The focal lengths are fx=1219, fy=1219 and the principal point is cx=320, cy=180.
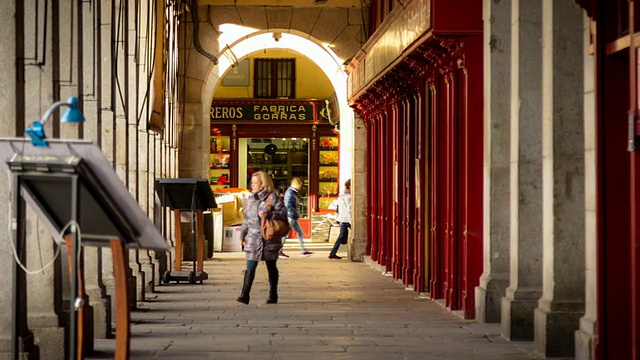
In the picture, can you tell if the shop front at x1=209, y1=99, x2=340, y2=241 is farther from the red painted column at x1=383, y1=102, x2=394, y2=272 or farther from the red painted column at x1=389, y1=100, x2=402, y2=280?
the red painted column at x1=389, y1=100, x2=402, y2=280

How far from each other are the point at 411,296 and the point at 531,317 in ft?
15.8

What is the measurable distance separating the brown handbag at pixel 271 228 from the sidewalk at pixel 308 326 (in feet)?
2.78

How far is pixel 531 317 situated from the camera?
1088cm

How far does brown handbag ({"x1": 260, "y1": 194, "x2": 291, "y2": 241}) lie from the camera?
555 inches

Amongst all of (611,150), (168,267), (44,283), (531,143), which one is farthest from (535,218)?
(168,267)

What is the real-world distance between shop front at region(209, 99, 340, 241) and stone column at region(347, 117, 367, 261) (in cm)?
870

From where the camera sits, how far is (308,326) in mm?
12117

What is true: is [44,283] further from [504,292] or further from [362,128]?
[362,128]

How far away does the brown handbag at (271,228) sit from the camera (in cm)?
1411

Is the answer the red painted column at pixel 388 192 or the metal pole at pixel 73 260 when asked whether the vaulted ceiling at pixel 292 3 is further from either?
the metal pole at pixel 73 260

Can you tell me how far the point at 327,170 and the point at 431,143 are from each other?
17838 mm

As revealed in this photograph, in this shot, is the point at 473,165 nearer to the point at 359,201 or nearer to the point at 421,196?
the point at 421,196

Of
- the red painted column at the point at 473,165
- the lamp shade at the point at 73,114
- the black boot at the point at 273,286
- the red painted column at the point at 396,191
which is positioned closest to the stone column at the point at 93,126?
the black boot at the point at 273,286

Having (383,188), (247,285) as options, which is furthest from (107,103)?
(383,188)
